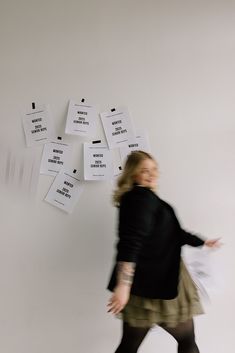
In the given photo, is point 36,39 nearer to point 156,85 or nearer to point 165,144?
point 156,85

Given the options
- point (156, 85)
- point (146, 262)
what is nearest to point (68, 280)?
point (146, 262)

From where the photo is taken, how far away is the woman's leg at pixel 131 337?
155 centimetres

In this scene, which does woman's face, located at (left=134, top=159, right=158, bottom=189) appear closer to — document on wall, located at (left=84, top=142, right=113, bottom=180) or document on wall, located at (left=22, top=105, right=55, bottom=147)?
document on wall, located at (left=84, top=142, right=113, bottom=180)

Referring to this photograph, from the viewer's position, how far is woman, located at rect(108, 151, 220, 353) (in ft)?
4.57

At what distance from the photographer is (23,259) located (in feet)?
6.07

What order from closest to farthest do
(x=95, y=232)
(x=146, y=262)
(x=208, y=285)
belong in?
1. (x=146, y=262)
2. (x=208, y=285)
3. (x=95, y=232)

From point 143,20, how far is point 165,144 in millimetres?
609

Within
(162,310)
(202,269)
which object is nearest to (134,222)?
(162,310)

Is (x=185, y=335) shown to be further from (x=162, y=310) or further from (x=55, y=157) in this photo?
(x=55, y=157)

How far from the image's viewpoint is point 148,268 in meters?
1.49

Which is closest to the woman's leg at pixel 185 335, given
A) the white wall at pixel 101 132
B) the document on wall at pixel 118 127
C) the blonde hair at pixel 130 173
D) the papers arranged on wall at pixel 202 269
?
the papers arranged on wall at pixel 202 269

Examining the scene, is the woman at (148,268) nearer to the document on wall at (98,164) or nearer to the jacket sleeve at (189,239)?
the jacket sleeve at (189,239)

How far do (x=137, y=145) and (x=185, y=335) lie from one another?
86 cm

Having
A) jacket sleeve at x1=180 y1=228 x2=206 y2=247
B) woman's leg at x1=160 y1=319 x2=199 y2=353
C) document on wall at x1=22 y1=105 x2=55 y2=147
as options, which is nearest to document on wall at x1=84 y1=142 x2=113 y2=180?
document on wall at x1=22 y1=105 x2=55 y2=147
